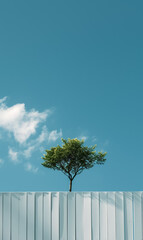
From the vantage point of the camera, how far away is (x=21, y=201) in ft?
17.2

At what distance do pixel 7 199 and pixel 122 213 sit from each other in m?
2.24

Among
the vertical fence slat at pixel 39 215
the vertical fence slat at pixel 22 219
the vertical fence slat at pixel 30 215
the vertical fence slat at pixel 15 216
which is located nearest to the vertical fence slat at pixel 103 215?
the vertical fence slat at pixel 39 215

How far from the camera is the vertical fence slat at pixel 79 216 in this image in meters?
5.08

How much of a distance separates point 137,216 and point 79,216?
3.66 feet

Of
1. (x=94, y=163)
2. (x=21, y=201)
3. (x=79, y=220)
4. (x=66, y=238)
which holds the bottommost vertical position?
(x=66, y=238)

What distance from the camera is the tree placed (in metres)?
15.2

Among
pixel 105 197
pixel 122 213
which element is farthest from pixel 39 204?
pixel 122 213

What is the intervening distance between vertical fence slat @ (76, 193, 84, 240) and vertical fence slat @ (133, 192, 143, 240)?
3.35 feet

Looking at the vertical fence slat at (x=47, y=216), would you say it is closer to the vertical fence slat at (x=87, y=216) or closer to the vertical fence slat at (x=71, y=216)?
the vertical fence slat at (x=71, y=216)

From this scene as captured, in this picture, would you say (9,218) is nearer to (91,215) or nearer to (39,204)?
(39,204)

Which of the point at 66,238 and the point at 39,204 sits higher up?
the point at 39,204

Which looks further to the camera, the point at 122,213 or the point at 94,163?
the point at 94,163

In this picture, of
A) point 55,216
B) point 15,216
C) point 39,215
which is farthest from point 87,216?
point 15,216

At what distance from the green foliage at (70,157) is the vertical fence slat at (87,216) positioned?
32.5 feet
